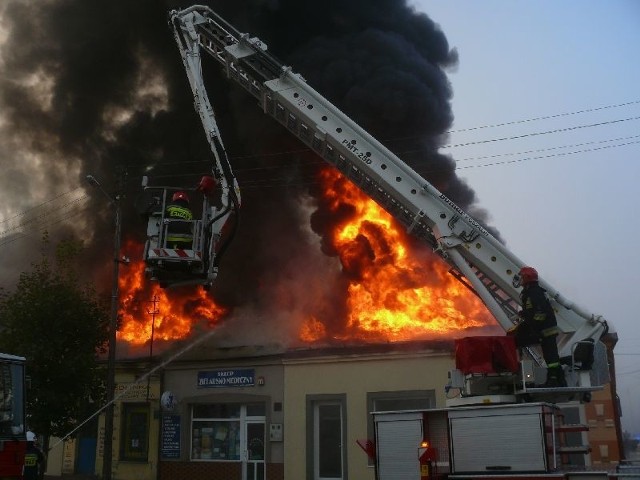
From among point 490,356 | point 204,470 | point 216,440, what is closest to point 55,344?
point 216,440

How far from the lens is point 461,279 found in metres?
9.44

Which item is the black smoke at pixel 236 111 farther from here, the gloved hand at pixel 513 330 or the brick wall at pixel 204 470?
the gloved hand at pixel 513 330

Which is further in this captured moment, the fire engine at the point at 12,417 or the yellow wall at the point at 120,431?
the yellow wall at the point at 120,431

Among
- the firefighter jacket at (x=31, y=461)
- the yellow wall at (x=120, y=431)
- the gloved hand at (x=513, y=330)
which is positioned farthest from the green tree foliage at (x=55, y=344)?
the gloved hand at (x=513, y=330)

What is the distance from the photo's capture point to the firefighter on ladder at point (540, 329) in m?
7.71

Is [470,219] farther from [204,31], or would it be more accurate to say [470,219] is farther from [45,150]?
[45,150]

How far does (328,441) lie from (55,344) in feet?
23.4

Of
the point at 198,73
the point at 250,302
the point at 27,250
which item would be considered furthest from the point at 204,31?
the point at 27,250

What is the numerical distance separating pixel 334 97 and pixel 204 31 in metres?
9.08

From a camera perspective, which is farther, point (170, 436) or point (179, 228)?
point (170, 436)

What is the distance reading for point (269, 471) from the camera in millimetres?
15406

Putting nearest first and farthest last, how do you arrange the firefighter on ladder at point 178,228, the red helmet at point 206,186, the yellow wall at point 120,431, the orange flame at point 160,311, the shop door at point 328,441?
the firefighter on ladder at point 178,228 → the red helmet at point 206,186 → the shop door at point 328,441 → the yellow wall at point 120,431 → the orange flame at point 160,311

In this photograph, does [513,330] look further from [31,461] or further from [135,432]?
[135,432]

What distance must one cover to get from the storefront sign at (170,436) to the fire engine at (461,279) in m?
9.73
